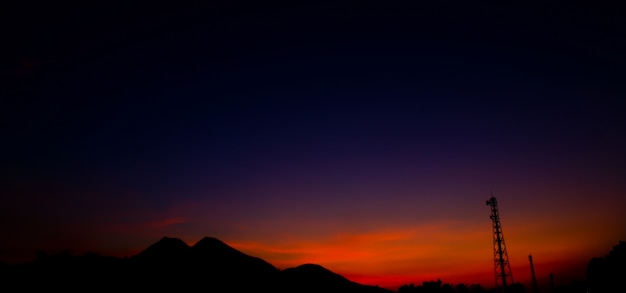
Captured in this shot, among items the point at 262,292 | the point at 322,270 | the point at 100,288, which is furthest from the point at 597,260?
the point at 100,288

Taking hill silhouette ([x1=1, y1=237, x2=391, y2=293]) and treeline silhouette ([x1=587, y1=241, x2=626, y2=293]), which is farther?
treeline silhouette ([x1=587, y1=241, x2=626, y2=293])

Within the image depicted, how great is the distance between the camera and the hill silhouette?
43625 millimetres

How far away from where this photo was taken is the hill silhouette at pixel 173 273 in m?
43.6

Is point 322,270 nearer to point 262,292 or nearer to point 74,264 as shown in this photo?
point 262,292

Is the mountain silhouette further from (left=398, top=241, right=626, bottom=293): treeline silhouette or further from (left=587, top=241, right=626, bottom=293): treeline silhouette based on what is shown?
(left=587, top=241, right=626, bottom=293): treeline silhouette

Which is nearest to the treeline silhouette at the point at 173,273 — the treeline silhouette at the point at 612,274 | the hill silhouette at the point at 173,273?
the hill silhouette at the point at 173,273

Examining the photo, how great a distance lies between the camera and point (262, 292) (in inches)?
1909

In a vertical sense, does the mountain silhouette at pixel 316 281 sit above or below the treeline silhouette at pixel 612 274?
below

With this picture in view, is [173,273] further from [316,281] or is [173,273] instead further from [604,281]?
[604,281]

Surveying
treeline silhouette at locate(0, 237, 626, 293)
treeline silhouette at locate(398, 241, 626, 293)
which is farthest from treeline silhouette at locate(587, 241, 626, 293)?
treeline silhouette at locate(0, 237, 626, 293)

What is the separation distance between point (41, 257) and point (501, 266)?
62502mm

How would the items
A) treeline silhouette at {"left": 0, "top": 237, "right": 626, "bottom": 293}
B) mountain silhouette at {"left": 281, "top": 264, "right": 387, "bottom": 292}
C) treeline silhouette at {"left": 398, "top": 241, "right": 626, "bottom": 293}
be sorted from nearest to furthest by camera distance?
treeline silhouette at {"left": 0, "top": 237, "right": 626, "bottom": 293}, mountain silhouette at {"left": 281, "top": 264, "right": 387, "bottom": 292}, treeline silhouette at {"left": 398, "top": 241, "right": 626, "bottom": 293}

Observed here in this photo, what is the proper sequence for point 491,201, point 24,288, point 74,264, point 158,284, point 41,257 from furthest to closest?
point 491,201, point 41,257, point 74,264, point 158,284, point 24,288

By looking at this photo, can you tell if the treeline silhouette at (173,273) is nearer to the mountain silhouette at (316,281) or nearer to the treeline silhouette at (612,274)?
the mountain silhouette at (316,281)
